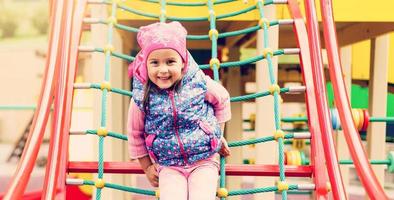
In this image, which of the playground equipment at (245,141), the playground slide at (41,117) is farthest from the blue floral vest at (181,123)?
the playground slide at (41,117)

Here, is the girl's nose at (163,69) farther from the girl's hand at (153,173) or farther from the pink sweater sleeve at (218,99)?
the girl's hand at (153,173)

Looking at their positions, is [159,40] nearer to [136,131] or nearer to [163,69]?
[163,69]

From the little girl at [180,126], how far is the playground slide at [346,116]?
15.1 inches

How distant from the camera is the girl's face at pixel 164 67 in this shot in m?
1.27

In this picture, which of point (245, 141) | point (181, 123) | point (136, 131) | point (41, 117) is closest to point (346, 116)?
point (245, 141)

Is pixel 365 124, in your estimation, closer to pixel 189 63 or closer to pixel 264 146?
pixel 264 146

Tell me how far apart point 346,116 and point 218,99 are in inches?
16.9

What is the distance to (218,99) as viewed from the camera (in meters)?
1.40

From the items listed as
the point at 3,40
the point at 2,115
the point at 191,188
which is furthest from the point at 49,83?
the point at 3,40

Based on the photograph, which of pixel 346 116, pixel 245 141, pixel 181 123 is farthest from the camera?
pixel 245 141

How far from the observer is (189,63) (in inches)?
53.7

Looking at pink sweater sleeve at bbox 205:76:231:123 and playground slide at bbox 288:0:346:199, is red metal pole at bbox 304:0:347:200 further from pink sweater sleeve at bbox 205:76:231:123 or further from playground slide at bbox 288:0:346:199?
pink sweater sleeve at bbox 205:76:231:123

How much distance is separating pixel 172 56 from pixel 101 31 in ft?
3.30

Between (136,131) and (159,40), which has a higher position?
(159,40)
